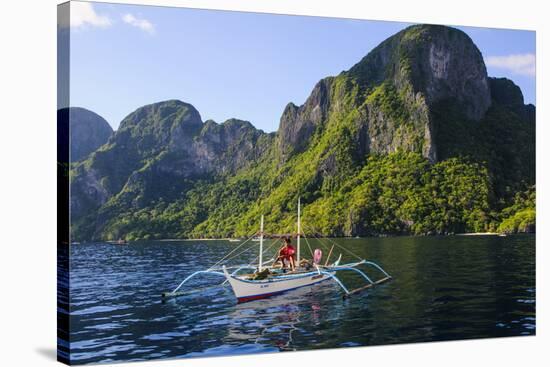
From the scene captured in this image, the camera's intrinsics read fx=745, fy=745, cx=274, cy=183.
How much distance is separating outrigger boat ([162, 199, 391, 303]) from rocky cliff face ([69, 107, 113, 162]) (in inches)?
143

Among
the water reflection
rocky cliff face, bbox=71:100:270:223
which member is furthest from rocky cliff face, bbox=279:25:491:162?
the water reflection

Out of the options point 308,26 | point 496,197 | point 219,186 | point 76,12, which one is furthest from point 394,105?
point 76,12

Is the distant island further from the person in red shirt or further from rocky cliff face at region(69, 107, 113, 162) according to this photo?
the person in red shirt

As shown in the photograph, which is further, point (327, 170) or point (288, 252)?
point (327, 170)

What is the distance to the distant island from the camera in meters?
19.4

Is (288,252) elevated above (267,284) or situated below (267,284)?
above

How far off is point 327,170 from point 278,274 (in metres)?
4.68

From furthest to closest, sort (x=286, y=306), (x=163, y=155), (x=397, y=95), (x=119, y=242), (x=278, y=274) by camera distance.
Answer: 1. (x=397, y=95)
2. (x=163, y=155)
3. (x=119, y=242)
4. (x=278, y=274)
5. (x=286, y=306)

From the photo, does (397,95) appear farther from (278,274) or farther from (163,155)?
(278,274)

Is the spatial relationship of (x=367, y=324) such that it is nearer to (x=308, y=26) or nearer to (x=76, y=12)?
(x=308, y=26)

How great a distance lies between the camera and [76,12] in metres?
13.1

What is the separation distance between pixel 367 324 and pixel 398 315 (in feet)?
2.93

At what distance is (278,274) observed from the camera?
60.2 feet

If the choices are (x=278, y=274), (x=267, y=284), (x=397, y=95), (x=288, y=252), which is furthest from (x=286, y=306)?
(x=397, y=95)
